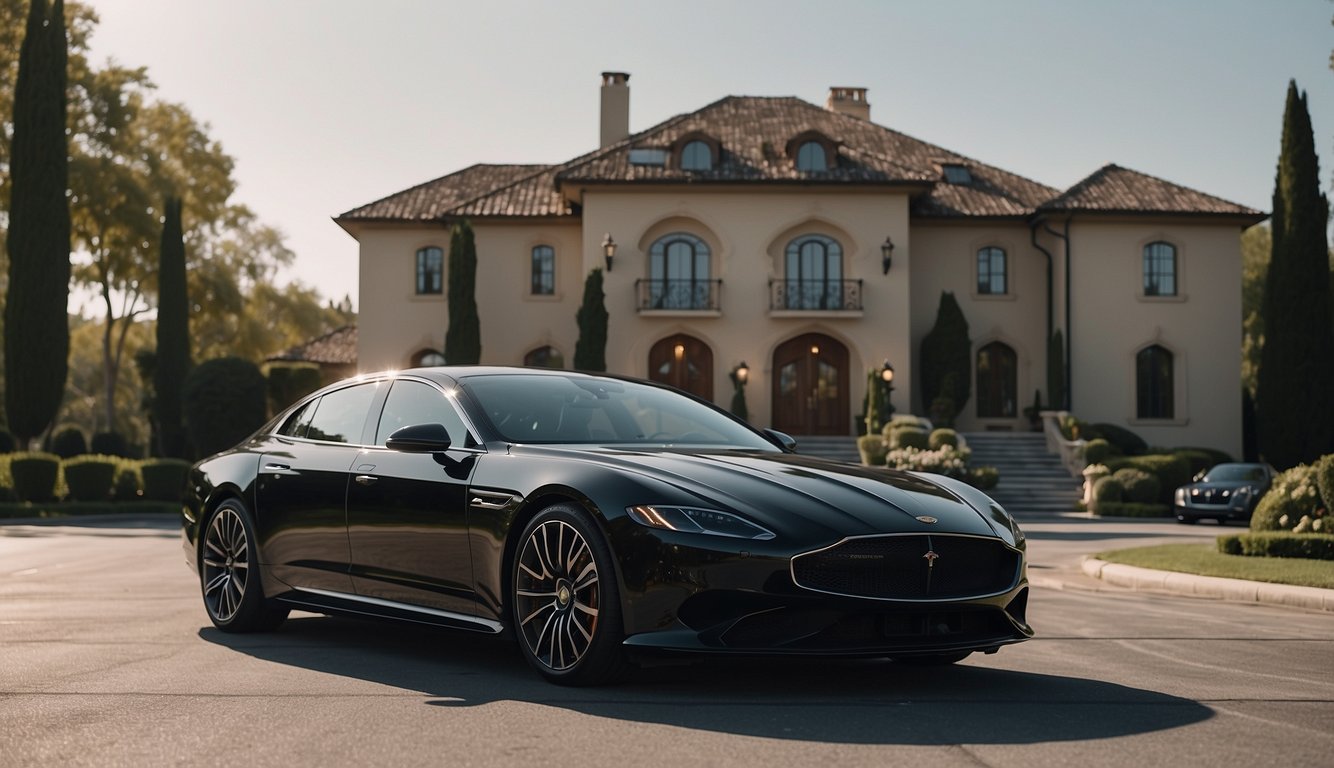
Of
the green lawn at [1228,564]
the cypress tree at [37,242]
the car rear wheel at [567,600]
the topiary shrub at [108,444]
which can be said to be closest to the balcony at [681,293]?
the cypress tree at [37,242]

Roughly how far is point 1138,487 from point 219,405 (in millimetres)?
22480

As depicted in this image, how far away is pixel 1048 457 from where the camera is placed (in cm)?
3909

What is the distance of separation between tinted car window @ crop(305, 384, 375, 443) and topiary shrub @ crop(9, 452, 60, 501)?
82.1 ft

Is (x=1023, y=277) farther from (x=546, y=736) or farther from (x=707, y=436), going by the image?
(x=546, y=736)

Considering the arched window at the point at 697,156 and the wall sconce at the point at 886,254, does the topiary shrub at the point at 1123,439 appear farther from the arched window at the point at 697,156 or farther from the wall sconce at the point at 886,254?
the arched window at the point at 697,156

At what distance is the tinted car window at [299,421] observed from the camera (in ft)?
28.8

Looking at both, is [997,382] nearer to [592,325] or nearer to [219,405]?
[592,325]

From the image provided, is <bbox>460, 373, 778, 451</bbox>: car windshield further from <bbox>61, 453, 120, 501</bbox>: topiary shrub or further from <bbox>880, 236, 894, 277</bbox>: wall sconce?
<bbox>880, 236, 894, 277</bbox>: wall sconce

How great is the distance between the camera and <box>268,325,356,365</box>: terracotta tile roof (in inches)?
2076

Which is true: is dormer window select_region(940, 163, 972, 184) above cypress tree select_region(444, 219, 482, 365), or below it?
above

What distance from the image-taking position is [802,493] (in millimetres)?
6289

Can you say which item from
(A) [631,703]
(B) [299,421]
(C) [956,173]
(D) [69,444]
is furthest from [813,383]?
(A) [631,703]

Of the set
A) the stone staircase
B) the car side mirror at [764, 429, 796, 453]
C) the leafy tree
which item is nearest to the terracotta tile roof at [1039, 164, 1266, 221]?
the leafy tree

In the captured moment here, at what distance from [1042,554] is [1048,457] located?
70.4 feet
